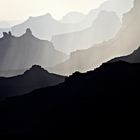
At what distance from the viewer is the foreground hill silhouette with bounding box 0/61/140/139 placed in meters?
71.9

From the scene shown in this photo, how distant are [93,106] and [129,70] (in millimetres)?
15071

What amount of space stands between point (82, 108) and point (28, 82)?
62.9 metres

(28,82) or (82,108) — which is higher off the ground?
(28,82)

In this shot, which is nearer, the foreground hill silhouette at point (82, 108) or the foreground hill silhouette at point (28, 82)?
the foreground hill silhouette at point (82, 108)

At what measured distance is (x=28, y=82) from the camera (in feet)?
466

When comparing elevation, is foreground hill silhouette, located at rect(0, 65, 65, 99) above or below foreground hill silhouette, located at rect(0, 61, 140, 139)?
above

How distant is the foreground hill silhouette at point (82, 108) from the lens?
2832 inches

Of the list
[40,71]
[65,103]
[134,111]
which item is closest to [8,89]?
[40,71]

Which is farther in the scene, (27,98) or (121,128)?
(27,98)

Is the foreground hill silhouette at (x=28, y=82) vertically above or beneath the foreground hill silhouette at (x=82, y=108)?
above

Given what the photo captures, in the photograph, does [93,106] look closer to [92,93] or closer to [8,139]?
[92,93]

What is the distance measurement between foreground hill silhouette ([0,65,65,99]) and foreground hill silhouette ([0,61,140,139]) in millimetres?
29167

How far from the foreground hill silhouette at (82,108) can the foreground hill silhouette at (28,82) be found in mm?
29167

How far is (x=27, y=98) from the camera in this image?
10456 cm
